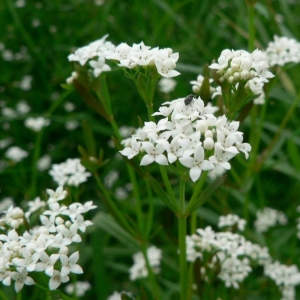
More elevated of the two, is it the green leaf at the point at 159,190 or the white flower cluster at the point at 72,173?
the white flower cluster at the point at 72,173

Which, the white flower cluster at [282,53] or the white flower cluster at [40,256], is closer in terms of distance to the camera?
the white flower cluster at [40,256]

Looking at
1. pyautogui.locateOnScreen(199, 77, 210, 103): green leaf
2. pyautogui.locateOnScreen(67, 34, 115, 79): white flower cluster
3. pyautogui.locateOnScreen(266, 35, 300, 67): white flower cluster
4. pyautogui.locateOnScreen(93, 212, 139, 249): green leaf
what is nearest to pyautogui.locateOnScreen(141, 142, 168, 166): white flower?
pyautogui.locateOnScreen(199, 77, 210, 103): green leaf

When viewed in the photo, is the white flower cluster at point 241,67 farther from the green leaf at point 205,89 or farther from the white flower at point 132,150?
the white flower at point 132,150

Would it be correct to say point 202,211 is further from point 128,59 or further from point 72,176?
point 128,59

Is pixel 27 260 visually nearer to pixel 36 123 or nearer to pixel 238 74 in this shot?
pixel 238 74

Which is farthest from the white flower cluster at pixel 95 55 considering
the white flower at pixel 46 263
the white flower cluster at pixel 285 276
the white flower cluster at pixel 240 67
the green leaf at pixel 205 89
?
Answer: the white flower cluster at pixel 285 276

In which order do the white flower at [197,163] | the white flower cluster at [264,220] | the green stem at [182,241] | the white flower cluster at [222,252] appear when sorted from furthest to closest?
the white flower cluster at [264,220] < the white flower cluster at [222,252] < the green stem at [182,241] < the white flower at [197,163]

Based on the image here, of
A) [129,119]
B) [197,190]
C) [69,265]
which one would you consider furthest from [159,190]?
[129,119]
